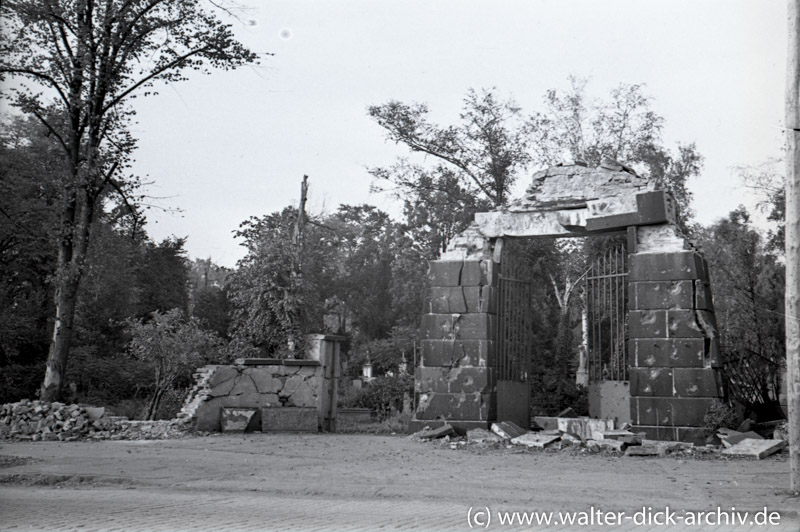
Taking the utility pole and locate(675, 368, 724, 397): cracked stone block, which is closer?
the utility pole

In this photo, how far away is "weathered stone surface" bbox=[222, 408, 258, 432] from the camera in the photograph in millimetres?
14625

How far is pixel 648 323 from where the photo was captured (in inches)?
509

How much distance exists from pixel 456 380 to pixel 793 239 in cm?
723

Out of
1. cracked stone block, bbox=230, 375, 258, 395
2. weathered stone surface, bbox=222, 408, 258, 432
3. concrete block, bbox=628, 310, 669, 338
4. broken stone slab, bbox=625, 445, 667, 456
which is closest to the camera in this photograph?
broken stone slab, bbox=625, 445, 667, 456

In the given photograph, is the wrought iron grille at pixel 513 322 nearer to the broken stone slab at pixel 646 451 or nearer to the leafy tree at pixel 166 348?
the broken stone slab at pixel 646 451

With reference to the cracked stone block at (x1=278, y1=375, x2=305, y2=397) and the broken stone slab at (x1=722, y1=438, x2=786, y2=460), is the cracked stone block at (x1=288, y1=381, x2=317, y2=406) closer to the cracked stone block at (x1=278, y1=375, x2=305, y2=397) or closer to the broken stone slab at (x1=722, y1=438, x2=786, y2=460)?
the cracked stone block at (x1=278, y1=375, x2=305, y2=397)

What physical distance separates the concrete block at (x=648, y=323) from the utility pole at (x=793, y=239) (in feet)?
16.2

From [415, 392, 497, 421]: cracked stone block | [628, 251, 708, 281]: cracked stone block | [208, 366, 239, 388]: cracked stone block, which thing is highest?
[628, 251, 708, 281]: cracked stone block

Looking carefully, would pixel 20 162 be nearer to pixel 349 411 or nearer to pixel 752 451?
pixel 349 411

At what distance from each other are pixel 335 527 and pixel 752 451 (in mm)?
7792

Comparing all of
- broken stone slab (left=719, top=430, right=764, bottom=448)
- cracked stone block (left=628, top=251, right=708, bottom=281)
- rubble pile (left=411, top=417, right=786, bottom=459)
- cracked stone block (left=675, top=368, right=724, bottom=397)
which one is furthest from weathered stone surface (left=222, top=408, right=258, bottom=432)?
broken stone slab (left=719, top=430, right=764, bottom=448)

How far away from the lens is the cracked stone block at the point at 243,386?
14.9 meters

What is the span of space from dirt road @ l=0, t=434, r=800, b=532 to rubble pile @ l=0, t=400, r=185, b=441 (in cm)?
81

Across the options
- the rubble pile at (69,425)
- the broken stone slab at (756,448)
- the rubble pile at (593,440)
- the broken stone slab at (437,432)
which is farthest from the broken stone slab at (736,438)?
the rubble pile at (69,425)
